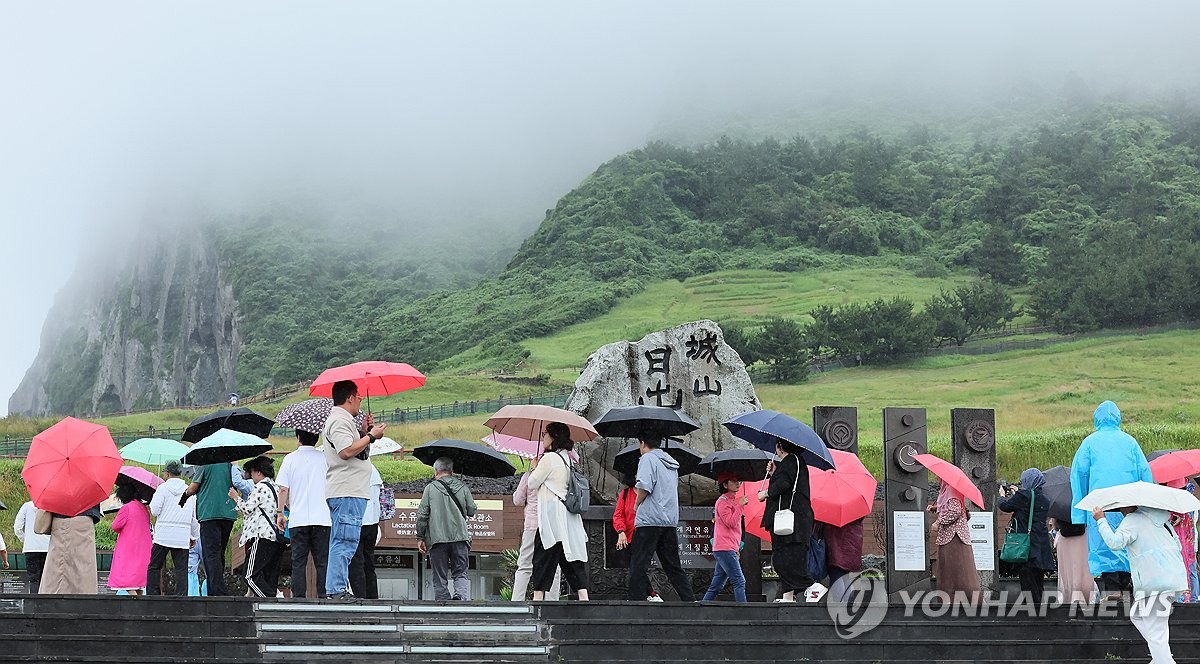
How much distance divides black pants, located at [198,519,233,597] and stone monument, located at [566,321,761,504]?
16.6 feet

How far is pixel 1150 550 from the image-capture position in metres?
7.75

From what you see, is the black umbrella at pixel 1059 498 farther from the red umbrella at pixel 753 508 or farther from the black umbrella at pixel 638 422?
the black umbrella at pixel 638 422

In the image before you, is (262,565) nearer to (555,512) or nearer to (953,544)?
(555,512)

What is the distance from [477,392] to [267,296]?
191 ft

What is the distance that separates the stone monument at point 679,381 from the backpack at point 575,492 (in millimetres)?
4739

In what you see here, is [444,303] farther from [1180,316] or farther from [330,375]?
[330,375]

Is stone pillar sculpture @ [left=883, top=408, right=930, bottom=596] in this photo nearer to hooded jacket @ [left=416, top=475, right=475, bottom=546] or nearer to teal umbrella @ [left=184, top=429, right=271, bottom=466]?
hooded jacket @ [left=416, top=475, right=475, bottom=546]

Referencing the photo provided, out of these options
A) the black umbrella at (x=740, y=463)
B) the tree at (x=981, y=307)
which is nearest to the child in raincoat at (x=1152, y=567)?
the black umbrella at (x=740, y=463)

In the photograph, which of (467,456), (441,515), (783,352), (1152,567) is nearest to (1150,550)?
(1152,567)

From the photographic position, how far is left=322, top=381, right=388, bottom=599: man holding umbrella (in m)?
8.83

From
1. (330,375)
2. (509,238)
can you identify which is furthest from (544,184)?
(330,375)

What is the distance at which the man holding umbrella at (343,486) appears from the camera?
8.83 metres

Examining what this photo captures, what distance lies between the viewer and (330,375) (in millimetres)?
10008

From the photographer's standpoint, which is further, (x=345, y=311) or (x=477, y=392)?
(x=345, y=311)
